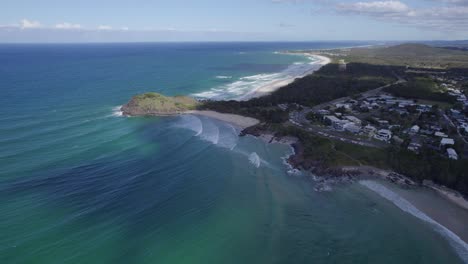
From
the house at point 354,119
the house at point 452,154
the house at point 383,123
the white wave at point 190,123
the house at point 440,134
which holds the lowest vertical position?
the white wave at point 190,123

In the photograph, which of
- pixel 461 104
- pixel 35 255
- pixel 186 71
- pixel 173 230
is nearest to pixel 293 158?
pixel 173 230

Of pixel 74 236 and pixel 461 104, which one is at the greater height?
pixel 461 104

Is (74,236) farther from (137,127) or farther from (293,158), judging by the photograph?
(137,127)

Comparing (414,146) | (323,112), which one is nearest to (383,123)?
(323,112)

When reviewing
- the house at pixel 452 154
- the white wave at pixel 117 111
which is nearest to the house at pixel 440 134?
the house at pixel 452 154

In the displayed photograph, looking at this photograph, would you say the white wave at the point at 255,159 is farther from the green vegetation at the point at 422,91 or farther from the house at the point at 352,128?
the green vegetation at the point at 422,91

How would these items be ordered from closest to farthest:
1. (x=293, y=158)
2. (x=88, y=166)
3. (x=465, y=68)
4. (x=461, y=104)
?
(x=88, y=166) < (x=293, y=158) < (x=461, y=104) < (x=465, y=68)

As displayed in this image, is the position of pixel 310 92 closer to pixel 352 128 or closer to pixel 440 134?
pixel 352 128
